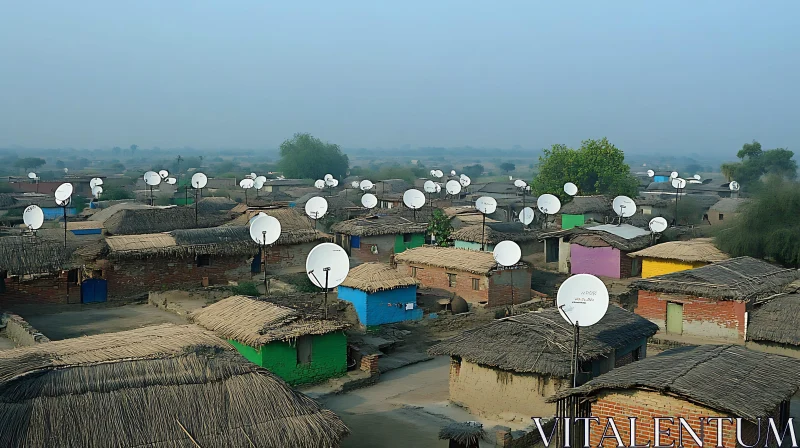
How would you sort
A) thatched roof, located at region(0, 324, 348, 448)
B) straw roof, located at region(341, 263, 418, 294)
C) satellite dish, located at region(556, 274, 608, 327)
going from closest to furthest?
thatched roof, located at region(0, 324, 348, 448), satellite dish, located at region(556, 274, 608, 327), straw roof, located at region(341, 263, 418, 294)

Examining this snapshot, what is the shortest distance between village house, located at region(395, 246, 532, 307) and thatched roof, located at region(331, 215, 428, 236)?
524 centimetres

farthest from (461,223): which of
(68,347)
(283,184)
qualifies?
(283,184)

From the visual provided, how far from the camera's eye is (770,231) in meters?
28.8

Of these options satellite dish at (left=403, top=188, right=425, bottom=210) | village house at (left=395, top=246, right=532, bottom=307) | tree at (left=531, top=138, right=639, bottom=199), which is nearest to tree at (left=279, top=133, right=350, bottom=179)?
tree at (left=531, top=138, right=639, bottom=199)

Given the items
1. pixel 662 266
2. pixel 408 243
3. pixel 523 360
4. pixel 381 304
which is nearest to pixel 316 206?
pixel 408 243

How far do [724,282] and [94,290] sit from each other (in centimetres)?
2022

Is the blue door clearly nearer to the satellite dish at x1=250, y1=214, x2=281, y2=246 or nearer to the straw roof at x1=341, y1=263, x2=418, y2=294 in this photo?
the satellite dish at x1=250, y1=214, x2=281, y2=246

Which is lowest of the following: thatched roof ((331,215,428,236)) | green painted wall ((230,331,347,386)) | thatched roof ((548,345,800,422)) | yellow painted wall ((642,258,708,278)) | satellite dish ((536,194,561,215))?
green painted wall ((230,331,347,386))

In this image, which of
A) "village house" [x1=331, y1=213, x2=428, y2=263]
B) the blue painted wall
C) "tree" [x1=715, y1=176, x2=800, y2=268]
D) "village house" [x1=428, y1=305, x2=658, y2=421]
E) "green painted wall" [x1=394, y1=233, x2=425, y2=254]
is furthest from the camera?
"green painted wall" [x1=394, y1=233, x2=425, y2=254]

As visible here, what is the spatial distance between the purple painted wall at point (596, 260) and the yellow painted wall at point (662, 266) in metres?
1.61

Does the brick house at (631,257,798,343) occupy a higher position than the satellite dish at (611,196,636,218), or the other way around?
the satellite dish at (611,196,636,218)

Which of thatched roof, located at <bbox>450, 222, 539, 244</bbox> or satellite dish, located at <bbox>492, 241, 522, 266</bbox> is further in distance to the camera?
thatched roof, located at <bbox>450, 222, 539, 244</bbox>

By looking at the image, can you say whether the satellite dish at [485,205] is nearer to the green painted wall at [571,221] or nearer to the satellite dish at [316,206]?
the satellite dish at [316,206]

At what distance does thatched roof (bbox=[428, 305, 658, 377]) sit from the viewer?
15.5 meters
